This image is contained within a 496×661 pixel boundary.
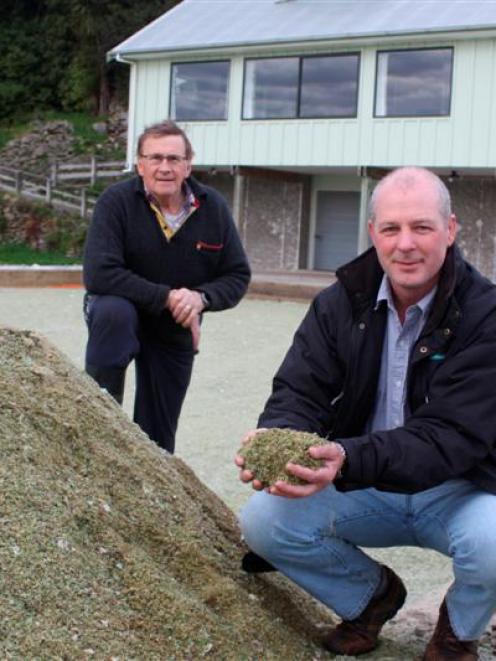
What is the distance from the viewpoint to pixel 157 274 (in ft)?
15.4

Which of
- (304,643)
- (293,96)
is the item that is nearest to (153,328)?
(304,643)

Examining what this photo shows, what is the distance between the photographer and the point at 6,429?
3.10m

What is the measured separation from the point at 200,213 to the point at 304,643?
222cm

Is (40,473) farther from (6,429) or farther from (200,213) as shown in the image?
(200,213)

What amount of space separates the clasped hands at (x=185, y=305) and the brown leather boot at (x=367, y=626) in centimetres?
163

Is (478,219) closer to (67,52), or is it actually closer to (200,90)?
(200,90)

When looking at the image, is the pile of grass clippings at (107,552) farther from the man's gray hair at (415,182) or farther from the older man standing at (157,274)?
the man's gray hair at (415,182)

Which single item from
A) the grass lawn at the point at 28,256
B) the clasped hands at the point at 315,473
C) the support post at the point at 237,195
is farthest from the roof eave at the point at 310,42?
the clasped hands at the point at 315,473

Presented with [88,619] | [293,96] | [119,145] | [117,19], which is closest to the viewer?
[88,619]

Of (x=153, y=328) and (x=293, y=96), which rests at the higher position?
(x=293, y=96)

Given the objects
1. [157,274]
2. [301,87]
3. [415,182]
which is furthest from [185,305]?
[301,87]

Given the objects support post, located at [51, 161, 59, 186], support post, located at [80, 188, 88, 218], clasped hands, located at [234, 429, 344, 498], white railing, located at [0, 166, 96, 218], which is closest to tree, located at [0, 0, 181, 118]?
support post, located at [51, 161, 59, 186]

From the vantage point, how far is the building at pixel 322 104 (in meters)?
18.0

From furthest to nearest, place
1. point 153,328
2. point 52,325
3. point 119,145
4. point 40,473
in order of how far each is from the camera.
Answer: point 119,145 → point 52,325 → point 153,328 → point 40,473
